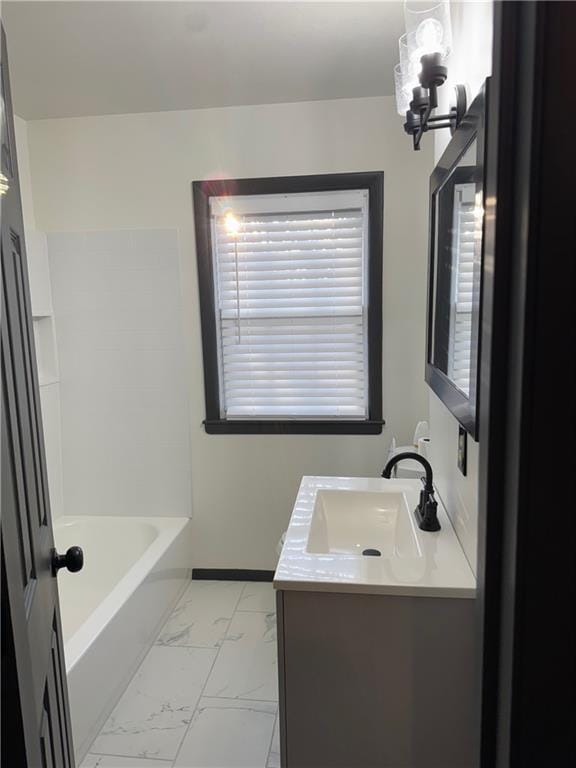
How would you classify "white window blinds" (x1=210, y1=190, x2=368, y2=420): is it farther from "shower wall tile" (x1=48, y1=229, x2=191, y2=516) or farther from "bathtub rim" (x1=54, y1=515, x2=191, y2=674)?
"bathtub rim" (x1=54, y1=515, x2=191, y2=674)

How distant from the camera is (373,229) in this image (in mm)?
2645

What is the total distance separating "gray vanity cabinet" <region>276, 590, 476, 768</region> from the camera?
1248 millimetres

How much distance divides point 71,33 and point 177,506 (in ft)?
7.46

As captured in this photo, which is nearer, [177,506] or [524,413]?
[524,413]

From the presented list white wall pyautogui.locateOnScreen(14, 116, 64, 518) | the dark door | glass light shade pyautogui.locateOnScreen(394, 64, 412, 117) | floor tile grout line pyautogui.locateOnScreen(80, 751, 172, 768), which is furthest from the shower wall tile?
the dark door

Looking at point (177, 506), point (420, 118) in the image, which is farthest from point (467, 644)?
point (177, 506)

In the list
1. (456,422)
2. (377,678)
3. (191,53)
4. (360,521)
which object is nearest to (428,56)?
(456,422)

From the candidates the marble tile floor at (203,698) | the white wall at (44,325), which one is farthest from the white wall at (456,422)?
the white wall at (44,325)

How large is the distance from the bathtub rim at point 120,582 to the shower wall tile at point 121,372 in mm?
56

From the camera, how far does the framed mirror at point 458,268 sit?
1.16 meters

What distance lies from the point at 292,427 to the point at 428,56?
1.90 meters

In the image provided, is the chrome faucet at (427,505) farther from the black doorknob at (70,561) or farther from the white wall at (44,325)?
the white wall at (44,325)

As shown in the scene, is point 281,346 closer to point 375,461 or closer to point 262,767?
point 375,461

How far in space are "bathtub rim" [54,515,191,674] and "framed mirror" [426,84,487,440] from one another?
5.09 feet
